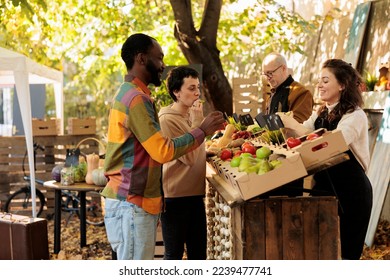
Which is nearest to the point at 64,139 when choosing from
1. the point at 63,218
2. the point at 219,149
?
the point at 63,218

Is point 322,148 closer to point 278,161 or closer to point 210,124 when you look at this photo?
point 278,161

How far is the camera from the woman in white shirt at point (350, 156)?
13.0 ft

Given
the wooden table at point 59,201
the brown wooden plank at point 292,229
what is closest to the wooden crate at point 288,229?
the brown wooden plank at point 292,229

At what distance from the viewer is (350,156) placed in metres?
3.97

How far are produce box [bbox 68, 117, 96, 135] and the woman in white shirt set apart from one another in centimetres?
616

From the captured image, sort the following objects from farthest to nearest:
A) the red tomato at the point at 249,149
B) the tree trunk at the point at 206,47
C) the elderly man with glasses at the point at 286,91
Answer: the tree trunk at the point at 206,47 → the elderly man with glasses at the point at 286,91 → the red tomato at the point at 249,149

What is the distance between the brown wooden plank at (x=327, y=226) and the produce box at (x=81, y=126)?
6625 mm

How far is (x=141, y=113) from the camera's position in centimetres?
312

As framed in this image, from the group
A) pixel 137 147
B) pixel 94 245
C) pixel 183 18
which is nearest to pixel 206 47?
pixel 183 18

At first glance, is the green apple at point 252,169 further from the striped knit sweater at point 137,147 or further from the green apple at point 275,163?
the striped knit sweater at point 137,147

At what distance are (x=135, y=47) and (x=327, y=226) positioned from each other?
1.26 meters

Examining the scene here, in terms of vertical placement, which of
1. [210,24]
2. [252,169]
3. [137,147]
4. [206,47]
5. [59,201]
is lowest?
[59,201]

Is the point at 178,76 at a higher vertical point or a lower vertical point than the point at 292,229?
higher
